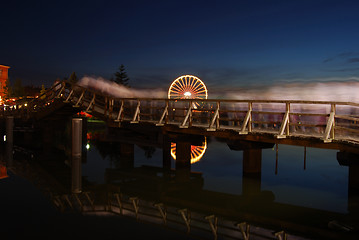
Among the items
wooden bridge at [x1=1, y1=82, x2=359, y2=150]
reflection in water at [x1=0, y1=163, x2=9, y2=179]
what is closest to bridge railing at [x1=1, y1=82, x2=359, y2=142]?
wooden bridge at [x1=1, y1=82, x2=359, y2=150]

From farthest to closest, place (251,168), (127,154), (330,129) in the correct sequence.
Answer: (127,154), (251,168), (330,129)

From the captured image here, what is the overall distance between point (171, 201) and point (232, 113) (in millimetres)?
13226

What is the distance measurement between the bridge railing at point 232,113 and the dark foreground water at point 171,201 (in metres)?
2.53

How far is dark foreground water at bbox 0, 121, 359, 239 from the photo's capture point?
9.46 meters

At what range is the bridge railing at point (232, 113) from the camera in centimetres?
1255

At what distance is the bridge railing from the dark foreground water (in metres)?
2.53

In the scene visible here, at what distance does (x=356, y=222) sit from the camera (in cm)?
1045

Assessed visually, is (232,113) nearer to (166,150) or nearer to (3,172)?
(166,150)

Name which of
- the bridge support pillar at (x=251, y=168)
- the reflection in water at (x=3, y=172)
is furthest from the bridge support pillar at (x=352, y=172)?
the reflection in water at (x=3, y=172)

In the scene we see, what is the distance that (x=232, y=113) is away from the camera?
80.8 ft

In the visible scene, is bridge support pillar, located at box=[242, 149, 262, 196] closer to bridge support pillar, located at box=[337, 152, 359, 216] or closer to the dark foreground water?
the dark foreground water

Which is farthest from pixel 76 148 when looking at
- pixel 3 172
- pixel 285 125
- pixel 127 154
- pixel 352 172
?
pixel 352 172

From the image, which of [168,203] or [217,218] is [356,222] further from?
[168,203]

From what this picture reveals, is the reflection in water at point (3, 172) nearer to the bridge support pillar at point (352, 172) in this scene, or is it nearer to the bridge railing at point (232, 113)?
the bridge railing at point (232, 113)
